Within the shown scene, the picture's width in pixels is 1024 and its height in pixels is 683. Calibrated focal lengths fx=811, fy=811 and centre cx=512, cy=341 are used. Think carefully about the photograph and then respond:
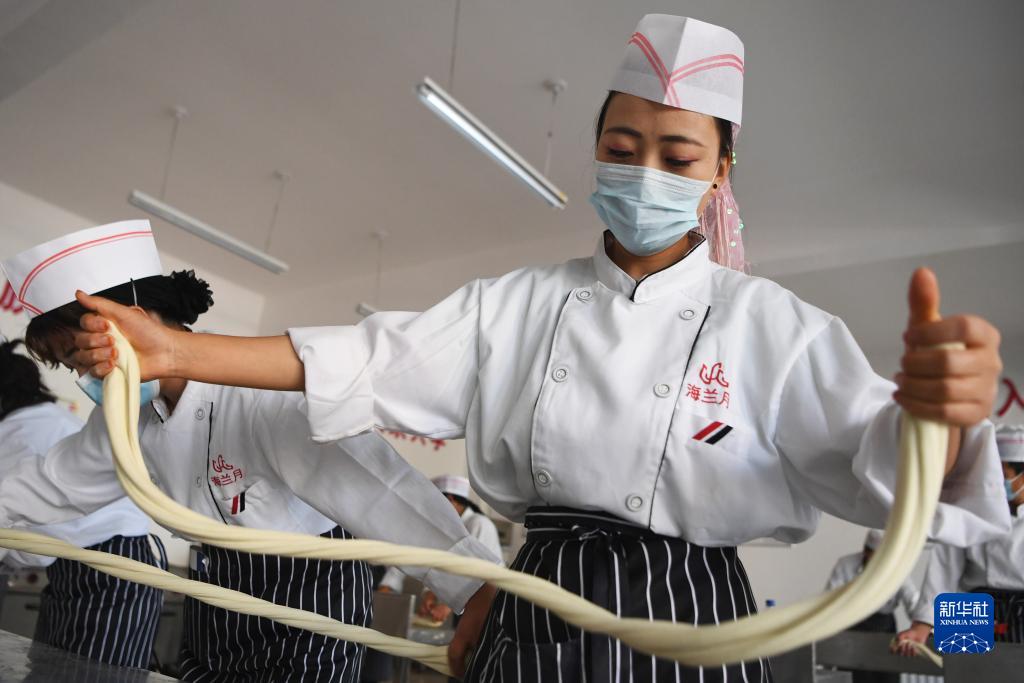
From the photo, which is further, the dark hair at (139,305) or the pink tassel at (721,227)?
the dark hair at (139,305)

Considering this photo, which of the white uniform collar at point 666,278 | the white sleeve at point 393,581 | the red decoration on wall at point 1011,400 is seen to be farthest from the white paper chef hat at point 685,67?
the red decoration on wall at point 1011,400

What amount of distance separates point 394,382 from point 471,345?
0.12m

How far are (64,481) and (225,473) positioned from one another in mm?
325

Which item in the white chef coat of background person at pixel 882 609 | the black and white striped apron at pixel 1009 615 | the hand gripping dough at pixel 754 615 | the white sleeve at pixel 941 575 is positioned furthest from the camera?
the white chef coat of background person at pixel 882 609

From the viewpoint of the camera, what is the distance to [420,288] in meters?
8.43

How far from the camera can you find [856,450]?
0.86 metres

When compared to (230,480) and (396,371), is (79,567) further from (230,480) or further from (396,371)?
(396,371)

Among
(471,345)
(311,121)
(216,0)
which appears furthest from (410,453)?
(471,345)

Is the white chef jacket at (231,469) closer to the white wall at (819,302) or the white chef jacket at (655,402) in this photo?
the white chef jacket at (655,402)

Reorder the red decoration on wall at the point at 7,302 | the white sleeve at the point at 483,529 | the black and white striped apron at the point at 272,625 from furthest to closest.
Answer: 1. the red decoration on wall at the point at 7,302
2. the white sleeve at the point at 483,529
3. the black and white striped apron at the point at 272,625

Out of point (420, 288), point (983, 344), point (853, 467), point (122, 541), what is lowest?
point (122, 541)

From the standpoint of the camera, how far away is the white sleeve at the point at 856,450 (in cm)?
78

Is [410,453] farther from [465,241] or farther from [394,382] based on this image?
[394,382]

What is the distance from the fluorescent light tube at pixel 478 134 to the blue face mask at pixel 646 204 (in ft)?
10.4
